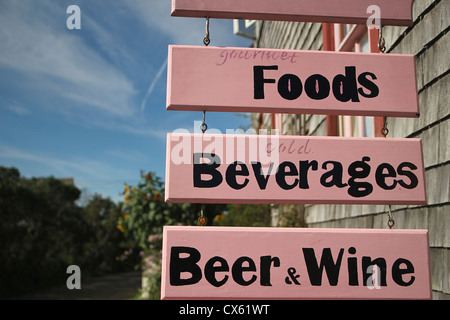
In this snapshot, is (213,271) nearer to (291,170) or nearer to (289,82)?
(291,170)

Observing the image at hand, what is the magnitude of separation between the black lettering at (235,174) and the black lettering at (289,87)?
0.36 metres

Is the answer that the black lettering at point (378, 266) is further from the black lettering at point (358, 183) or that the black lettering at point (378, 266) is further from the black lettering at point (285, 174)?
the black lettering at point (285, 174)

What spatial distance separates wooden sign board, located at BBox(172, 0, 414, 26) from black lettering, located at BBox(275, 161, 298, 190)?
0.71 m

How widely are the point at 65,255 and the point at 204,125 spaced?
14.1 metres

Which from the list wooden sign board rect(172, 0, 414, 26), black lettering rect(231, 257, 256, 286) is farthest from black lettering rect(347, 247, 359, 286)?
wooden sign board rect(172, 0, 414, 26)

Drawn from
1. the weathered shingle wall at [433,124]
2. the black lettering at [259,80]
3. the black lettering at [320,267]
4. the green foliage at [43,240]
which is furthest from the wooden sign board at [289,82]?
the green foliage at [43,240]

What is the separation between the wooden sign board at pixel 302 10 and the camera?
1.76 metres

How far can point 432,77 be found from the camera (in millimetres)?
2158

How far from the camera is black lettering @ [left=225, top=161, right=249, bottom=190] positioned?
63.2 inches

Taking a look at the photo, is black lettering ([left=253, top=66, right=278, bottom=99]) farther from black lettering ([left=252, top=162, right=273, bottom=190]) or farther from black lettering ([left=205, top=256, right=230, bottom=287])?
black lettering ([left=205, top=256, right=230, bottom=287])

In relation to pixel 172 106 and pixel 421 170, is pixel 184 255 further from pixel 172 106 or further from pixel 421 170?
pixel 421 170
